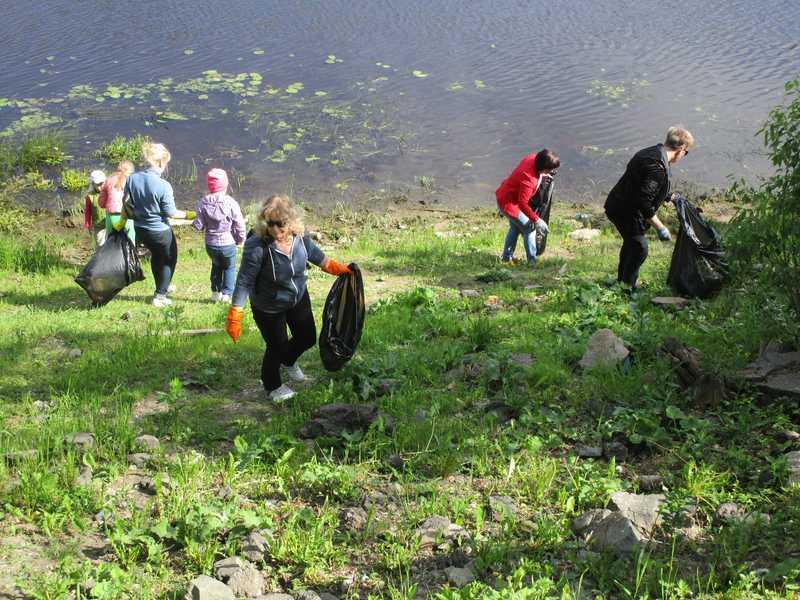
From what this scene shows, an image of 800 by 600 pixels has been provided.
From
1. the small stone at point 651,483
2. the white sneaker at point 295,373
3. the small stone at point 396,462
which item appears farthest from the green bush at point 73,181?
the small stone at point 651,483

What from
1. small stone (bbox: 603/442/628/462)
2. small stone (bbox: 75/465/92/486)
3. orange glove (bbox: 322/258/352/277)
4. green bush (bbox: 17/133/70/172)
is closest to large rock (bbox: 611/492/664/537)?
small stone (bbox: 603/442/628/462)

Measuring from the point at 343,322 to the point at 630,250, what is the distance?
381 centimetres

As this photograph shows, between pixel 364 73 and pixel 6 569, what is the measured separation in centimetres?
1704

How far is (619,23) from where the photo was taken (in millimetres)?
23141

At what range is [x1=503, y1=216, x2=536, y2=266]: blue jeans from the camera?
1071 centimetres

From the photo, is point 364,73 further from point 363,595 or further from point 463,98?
point 363,595

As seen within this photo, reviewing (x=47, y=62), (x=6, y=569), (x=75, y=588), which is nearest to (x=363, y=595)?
(x=75, y=588)

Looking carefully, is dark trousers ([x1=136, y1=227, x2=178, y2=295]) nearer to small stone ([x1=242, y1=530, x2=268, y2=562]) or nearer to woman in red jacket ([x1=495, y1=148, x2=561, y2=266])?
woman in red jacket ([x1=495, y1=148, x2=561, y2=266])

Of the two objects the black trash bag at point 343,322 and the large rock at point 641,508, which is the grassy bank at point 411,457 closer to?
the large rock at point 641,508

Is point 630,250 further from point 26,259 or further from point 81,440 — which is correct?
point 26,259

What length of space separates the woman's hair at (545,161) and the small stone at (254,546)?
6.75m

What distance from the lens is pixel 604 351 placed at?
6.66 meters

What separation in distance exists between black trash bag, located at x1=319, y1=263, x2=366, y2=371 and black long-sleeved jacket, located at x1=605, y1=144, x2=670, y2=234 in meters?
3.46

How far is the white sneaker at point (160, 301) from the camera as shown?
376 inches
